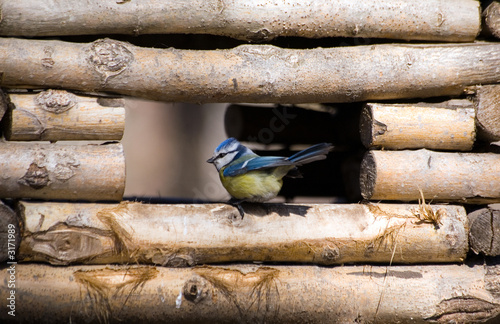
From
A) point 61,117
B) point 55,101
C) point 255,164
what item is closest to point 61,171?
point 61,117

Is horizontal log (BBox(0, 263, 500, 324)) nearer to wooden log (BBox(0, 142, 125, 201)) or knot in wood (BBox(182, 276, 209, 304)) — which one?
knot in wood (BBox(182, 276, 209, 304))

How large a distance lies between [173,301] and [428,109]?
7.46ft

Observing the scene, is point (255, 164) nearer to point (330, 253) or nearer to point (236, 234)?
point (236, 234)

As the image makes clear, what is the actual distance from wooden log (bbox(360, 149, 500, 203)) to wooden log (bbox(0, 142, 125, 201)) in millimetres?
1799

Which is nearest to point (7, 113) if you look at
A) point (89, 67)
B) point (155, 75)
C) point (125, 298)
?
point (89, 67)

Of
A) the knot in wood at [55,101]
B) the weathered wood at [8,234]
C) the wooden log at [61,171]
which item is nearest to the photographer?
the weathered wood at [8,234]

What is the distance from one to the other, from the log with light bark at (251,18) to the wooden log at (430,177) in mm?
923

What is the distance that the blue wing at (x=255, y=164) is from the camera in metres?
3.35

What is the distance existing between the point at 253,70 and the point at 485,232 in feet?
6.62

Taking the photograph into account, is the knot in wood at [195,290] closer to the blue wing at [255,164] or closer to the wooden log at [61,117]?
the blue wing at [255,164]

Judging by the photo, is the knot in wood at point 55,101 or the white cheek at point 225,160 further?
the white cheek at point 225,160

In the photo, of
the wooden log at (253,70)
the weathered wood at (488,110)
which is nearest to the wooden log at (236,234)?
the weathered wood at (488,110)

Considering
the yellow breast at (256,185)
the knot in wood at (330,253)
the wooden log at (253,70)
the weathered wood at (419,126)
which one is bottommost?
the knot in wood at (330,253)

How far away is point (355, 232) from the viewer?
344 cm
